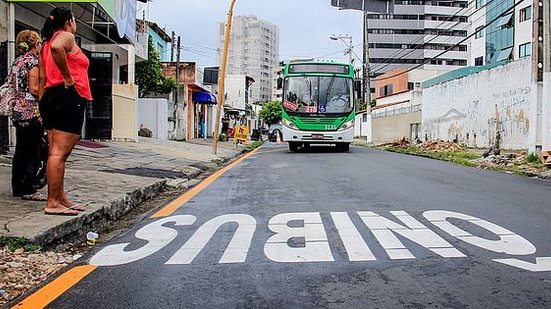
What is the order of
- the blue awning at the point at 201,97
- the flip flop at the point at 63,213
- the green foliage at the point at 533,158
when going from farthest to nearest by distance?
the blue awning at the point at 201,97 < the green foliage at the point at 533,158 < the flip flop at the point at 63,213

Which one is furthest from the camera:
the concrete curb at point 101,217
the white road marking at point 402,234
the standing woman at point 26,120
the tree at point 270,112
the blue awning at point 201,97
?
the tree at point 270,112

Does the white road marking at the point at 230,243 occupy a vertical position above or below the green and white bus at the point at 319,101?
below

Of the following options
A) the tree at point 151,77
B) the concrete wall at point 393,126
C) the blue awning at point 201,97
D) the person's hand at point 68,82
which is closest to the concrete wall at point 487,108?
the concrete wall at point 393,126

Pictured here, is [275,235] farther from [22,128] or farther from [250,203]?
[22,128]

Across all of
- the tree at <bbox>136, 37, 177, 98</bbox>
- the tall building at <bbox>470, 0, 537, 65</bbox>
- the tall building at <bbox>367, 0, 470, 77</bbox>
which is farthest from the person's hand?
the tall building at <bbox>367, 0, 470, 77</bbox>

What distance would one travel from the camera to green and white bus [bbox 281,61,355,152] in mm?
20953

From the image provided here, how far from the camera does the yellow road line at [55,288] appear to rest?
11.5 ft

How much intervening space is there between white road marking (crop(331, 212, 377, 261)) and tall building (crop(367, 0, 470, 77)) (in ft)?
284

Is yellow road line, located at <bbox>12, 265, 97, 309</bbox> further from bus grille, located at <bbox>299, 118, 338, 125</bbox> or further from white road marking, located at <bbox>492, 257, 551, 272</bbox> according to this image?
bus grille, located at <bbox>299, 118, 338, 125</bbox>

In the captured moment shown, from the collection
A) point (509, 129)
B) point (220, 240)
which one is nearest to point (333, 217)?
point (220, 240)

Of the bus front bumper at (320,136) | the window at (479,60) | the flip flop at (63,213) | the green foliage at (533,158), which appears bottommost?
the flip flop at (63,213)

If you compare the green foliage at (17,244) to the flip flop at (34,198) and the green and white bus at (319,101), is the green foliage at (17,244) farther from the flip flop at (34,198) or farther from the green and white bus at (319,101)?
the green and white bus at (319,101)

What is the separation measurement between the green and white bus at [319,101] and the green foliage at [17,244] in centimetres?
1669

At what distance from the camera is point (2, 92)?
6.39m
